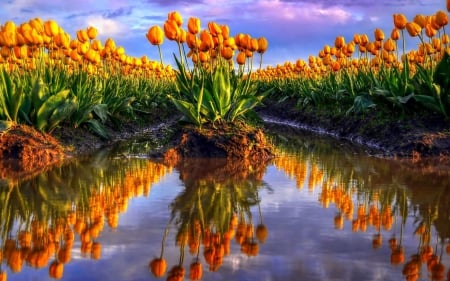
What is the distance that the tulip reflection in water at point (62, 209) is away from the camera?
3186mm

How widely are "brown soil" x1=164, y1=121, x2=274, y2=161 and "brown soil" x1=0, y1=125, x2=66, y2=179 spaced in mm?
1541

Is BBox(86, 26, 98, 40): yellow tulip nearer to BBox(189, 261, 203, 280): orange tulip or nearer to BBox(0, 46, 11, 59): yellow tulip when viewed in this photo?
BBox(0, 46, 11, 59): yellow tulip

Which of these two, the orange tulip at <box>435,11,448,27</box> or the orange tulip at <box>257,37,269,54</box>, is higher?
the orange tulip at <box>435,11,448,27</box>

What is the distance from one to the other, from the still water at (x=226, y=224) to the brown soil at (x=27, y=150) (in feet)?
2.31

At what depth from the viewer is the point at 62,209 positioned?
443cm

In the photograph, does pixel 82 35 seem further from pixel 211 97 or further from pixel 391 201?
pixel 391 201

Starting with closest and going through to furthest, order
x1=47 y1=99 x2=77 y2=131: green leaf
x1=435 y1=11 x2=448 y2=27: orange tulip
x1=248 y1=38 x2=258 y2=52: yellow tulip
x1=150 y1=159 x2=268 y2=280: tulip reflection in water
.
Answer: x1=150 y1=159 x2=268 y2=280: tulip reflection in water → x1=47 y1=99 x2=77 y2=131: green leaf → x1=248 y1=38 x2=258 y2=52: yellow tulip → x1=435 y1=11 x2=448 y2=27: orange tulip

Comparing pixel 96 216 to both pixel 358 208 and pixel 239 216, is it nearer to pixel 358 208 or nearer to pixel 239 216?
pixel 239 216

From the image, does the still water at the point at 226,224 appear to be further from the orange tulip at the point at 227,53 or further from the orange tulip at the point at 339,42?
the orange tulip at the point at 339,42

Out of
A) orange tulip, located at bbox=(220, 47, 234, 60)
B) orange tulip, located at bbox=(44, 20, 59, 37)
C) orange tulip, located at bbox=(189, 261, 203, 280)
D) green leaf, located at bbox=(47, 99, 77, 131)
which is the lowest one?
green leaf, located at bbox=(47, 99, 77, 131)

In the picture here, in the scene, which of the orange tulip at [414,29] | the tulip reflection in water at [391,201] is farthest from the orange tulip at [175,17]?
the orange tulip at [414,29]

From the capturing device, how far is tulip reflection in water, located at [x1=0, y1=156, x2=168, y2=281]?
3.19m

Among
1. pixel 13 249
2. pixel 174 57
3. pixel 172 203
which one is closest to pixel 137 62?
pixel 174 57

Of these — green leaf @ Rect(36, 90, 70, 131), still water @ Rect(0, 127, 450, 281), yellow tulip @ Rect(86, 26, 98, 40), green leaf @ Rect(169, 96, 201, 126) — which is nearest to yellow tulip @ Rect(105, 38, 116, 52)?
yellow tulip @ Rect(86, 26, 98, 40)
